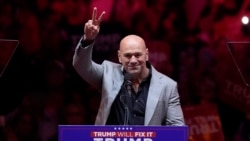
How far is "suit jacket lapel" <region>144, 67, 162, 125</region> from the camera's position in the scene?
2578mm

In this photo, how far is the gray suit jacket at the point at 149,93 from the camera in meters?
2.59

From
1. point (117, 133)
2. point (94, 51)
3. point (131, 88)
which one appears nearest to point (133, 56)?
point (131, 88)

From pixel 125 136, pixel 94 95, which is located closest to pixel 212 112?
pixel 94 95

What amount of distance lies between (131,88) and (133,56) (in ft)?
0.52

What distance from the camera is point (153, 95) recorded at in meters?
2.63

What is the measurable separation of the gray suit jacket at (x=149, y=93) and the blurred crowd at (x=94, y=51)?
1.56 meters

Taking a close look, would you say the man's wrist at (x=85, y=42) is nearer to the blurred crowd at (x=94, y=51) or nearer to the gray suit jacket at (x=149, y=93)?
the gray suit jacket at (x=149, y=93)

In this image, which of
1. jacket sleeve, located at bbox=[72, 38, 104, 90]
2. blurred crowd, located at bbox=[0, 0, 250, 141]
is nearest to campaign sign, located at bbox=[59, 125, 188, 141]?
jacket sleeve, located at bbox=[72, 38, 104, 90]

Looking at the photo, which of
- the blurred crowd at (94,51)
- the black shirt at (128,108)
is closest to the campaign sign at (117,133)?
the black shirt at (128,108)

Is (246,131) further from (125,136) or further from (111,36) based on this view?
(125,136)

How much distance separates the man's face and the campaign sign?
39 cm

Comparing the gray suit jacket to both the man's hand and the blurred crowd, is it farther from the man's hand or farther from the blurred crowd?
the blurred crowd

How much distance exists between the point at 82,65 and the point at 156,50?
5.77ft

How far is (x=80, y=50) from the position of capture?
2.61 metres
